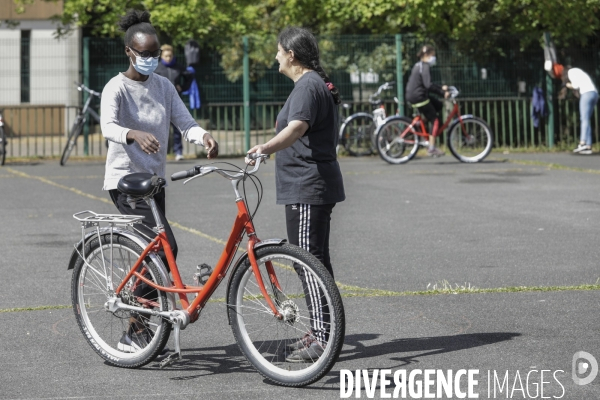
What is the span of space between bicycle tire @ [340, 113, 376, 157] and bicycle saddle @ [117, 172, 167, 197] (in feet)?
48.4

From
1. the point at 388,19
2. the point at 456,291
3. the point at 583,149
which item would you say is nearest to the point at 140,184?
the point at 456,291

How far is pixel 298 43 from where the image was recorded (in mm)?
6074

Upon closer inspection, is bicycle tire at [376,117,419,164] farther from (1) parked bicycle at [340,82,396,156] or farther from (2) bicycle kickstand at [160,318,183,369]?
(2) bicycle kickstand at [160,318,183,369]

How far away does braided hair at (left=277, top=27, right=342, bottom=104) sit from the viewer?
607cm

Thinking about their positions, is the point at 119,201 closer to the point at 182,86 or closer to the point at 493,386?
the point at 493,386

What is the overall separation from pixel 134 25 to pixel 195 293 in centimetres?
155

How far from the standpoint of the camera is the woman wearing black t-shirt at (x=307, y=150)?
19.6 feet

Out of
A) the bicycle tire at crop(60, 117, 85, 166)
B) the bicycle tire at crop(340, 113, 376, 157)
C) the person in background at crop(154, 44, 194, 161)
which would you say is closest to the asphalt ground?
the bicycle tire at crop(60, 117, 85, 166)

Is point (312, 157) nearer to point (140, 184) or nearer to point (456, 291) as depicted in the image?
point (140, 184)

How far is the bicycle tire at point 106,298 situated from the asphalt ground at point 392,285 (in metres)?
0.10

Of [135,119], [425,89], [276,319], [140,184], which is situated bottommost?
[276,319]

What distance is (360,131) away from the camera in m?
20.7

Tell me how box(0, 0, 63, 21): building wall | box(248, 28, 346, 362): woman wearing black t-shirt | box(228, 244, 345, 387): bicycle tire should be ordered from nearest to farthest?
box(228, 244, 345, 387): bicycle tire, box(248, 28, 346, 362): woman wearing black t-shirt, box(0, 0, 63, 21): building wall

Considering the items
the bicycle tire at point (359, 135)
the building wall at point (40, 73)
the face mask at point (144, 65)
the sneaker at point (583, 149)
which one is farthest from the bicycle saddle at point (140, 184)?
the building wall at point (40, 73)
